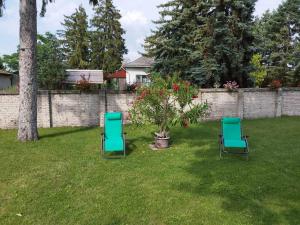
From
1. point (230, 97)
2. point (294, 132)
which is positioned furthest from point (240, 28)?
point (294, 132)

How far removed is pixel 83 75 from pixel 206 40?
7157mm

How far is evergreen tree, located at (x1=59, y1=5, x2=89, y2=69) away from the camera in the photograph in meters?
36.0

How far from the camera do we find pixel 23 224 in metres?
4.34

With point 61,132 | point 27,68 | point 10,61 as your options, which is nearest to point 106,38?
point 10,61

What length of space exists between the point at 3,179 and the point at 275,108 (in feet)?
45.0

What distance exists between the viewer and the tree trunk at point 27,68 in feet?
31.1

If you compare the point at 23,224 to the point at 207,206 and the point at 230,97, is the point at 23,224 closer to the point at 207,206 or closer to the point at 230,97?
the point at 207,206

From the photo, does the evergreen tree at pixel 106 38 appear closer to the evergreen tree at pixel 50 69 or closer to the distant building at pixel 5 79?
the distant building at pixel 5 79

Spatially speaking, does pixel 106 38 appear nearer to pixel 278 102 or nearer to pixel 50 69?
pixel 50 69

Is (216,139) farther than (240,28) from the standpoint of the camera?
No

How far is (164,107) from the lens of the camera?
8938mm

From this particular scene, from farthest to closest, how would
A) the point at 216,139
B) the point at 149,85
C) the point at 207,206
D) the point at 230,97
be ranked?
the point at 230,97, the point at 216,139, the point at 149,85, the point at 207,206

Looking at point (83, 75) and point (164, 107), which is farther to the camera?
point (83, 75)

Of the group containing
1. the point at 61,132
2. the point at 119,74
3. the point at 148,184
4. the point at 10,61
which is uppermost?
the point at 10,61
